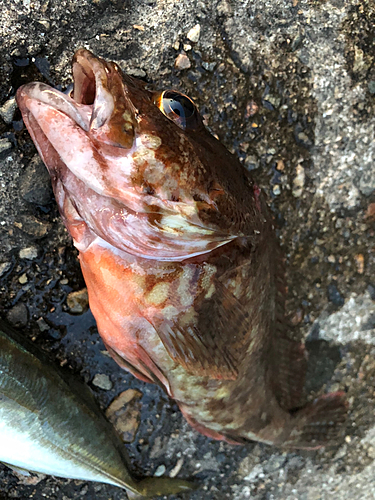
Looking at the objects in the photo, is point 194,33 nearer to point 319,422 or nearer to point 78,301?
point 78,301

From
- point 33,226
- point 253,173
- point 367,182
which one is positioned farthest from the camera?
point 367,182

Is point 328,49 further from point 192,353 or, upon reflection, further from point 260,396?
point 260,396

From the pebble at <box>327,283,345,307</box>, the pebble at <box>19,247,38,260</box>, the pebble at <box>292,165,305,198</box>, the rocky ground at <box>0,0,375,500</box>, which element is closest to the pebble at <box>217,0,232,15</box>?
the rocky ground at <box>0,0,375,500</box>

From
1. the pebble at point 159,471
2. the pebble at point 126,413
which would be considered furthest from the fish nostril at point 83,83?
the pebble at point 159,471

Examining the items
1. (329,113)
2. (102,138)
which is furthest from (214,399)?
(329,113)

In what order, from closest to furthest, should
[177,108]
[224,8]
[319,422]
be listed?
[177,108], [224,8], [319,422]

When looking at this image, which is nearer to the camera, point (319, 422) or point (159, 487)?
→ point (159, 487)

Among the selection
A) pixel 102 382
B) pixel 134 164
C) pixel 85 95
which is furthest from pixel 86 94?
pixel 102 382

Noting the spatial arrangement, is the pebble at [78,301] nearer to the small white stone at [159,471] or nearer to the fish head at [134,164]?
the fish head at [134,164]
